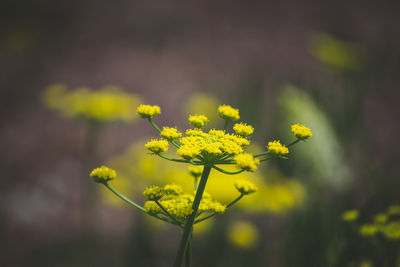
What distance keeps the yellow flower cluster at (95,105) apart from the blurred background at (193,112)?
1 centimetres

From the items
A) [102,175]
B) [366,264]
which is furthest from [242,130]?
[366,264]

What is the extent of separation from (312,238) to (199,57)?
5651mm

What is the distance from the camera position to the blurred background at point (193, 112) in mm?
1953

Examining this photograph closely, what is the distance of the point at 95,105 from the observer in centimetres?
220

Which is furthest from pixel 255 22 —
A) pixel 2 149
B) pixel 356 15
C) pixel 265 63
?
pixel 2 149

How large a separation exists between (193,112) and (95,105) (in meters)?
1.43

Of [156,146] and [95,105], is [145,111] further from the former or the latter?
[95,105]

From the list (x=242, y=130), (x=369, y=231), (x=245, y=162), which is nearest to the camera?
(x=245, y=162)

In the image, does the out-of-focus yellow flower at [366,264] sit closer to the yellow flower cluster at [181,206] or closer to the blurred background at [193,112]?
the blurred background at [193,112]

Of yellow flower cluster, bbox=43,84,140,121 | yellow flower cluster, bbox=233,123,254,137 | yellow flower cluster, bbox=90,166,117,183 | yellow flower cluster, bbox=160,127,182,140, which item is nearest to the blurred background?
yellow flower cluster, bbox=43,84,140,121

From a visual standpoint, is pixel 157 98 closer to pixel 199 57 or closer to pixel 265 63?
pixel 199 57

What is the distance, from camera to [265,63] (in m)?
6.62

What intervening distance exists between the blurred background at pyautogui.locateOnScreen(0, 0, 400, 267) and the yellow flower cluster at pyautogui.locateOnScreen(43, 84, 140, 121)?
0.04 feet

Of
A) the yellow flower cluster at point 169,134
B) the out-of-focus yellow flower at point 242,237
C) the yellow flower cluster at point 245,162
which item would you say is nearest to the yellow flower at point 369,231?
the yellow flower cluster at point 245,162
